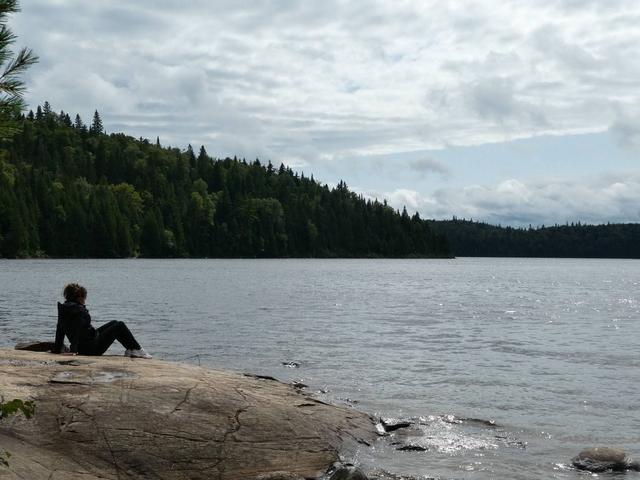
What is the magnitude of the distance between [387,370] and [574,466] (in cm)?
1159

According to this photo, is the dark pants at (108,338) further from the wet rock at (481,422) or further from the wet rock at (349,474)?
the wet rock at (481,422)

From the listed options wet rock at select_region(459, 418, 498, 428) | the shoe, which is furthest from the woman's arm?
wet rock at select_region(459, 418, 498, 428)

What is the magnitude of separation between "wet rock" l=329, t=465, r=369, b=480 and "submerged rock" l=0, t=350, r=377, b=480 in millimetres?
368

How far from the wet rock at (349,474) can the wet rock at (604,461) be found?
15.1 ft

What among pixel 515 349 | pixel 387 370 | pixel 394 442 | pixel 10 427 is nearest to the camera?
pixel 10 427

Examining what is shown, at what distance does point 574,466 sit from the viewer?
13836 millimetres

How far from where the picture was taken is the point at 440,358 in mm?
28438

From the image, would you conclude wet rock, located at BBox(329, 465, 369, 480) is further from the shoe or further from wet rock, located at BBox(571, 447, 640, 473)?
the shoe

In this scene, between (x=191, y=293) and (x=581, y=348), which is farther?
(x=191, y=293)

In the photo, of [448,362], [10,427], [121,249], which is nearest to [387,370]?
[448,362]

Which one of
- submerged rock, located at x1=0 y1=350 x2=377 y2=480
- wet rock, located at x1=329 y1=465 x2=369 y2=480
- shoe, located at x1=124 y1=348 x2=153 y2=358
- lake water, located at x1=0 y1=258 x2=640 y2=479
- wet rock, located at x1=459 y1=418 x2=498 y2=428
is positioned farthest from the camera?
wet rock, located at x1=459 y1=418 x2=498 y2=428

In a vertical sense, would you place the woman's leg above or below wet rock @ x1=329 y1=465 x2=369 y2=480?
above

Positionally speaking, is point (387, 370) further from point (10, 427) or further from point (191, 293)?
point (191, 293)

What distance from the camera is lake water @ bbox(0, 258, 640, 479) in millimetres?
15383
